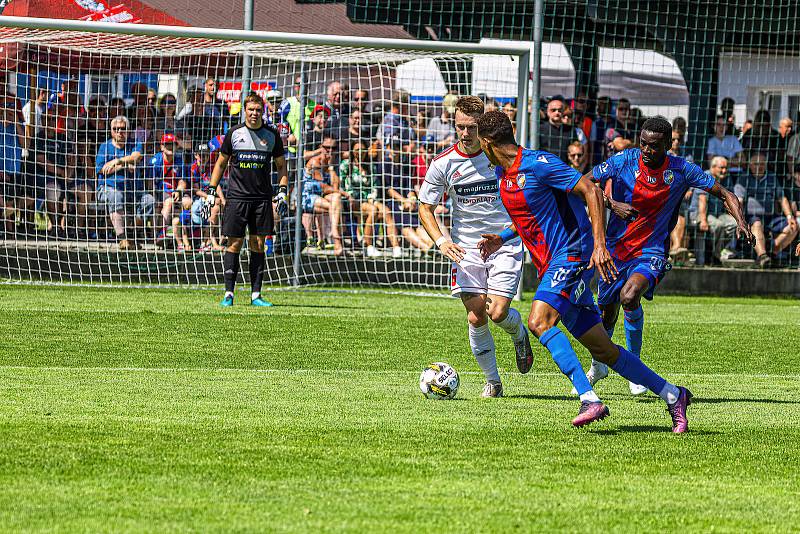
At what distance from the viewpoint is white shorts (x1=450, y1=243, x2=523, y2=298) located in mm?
8914

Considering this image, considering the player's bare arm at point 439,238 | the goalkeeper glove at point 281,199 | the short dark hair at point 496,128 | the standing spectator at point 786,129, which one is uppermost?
the standing spectator at point 786,129

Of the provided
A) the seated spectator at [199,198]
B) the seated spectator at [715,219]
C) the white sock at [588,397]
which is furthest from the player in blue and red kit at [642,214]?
the seated spectator at [715,219]

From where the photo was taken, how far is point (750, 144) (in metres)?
18.4

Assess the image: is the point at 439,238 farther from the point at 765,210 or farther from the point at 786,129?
the point at 786,129

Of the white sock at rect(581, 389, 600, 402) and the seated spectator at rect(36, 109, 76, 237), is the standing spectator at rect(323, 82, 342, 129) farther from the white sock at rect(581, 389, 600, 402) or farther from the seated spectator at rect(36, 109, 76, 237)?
the white sock at rect(581, 389, 600, 402)

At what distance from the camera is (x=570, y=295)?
7.40 meters

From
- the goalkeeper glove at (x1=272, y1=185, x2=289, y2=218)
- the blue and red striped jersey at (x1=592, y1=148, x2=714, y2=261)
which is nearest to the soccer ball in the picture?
the blue and red striped jersey at (x1=592, y1=148, x2=714, y2=261)

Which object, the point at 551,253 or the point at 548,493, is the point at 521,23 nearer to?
the point at 551,253

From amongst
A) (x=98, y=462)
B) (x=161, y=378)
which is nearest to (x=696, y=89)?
(x=161, y=378)

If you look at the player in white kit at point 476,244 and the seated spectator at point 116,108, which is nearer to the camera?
the player in white kit at point 476,244

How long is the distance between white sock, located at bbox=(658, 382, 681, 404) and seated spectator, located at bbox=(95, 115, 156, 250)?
11.1 meters

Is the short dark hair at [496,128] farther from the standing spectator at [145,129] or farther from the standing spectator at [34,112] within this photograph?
the standing spectator at [34,112]

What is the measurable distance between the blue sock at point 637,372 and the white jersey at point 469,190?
1.76m

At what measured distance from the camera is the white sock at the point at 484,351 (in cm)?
878
